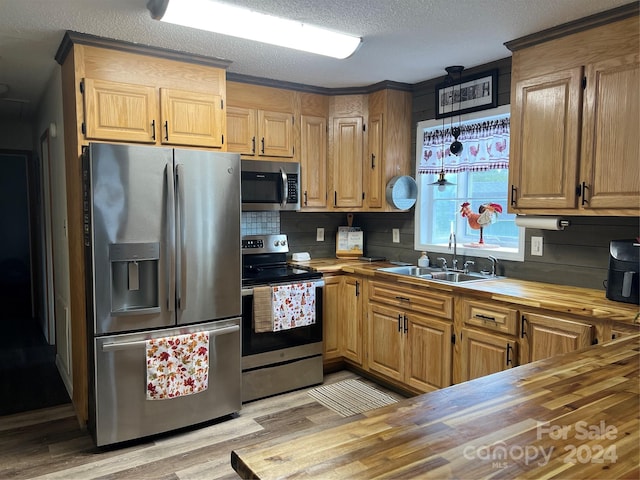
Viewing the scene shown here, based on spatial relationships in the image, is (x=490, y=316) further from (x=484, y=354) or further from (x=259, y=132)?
(x=259, y=132)

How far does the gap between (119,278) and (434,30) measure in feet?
7.36

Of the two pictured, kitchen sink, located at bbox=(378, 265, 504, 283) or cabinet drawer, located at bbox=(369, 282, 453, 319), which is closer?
cabinet drawer, located at bbox=(369, 282, 453, 319)

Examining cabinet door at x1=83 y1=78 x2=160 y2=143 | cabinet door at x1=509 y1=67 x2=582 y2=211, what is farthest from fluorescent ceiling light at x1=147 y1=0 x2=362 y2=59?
cabinet door at x1=509 y1=67 x2=582 y2=211

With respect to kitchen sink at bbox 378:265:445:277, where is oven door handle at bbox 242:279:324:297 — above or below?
below

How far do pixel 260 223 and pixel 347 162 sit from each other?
0.90 meters

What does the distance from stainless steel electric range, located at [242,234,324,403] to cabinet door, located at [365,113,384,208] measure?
0.85 metres

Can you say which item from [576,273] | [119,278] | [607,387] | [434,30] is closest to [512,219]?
[576,273]

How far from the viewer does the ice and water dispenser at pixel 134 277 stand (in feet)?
8.48

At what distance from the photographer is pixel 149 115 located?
2904mm

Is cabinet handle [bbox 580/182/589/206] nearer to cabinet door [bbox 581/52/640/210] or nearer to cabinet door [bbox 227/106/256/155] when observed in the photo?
cabinet door [bbox 581/52/640/210]

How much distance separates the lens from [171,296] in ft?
8.96

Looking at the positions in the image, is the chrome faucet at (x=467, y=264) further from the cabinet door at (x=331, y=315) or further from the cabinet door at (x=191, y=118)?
the cabinet door at (x=191, y=118)

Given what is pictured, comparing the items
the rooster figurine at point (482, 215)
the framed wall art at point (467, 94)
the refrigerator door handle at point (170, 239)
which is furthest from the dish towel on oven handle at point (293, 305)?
the framed wall art at point (467, 94)

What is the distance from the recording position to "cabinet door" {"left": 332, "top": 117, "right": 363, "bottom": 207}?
3.95m
